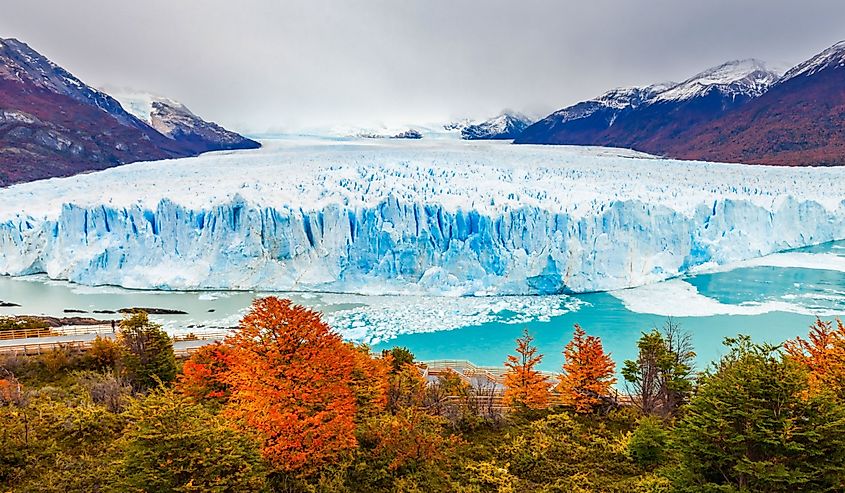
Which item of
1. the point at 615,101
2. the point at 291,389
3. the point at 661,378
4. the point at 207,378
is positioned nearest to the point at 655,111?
the point at 615,101

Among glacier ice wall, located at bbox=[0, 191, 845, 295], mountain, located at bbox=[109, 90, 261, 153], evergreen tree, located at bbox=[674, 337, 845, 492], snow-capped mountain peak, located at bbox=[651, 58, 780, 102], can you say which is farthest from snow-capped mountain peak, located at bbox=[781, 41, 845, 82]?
evergreen tree, located at bbox=[674, 337, 845, 492]

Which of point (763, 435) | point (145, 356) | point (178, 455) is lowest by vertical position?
point (145, 356)

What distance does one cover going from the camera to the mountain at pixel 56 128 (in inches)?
1724

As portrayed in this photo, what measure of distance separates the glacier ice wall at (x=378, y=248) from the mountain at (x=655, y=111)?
42404 mm

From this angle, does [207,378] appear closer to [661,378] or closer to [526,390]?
[526,390]

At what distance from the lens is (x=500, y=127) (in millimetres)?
78625

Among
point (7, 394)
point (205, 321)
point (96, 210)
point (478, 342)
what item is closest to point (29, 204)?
point (96, 210)

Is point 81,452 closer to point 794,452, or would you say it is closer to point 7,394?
point 7,394

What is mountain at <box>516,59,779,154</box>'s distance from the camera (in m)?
62.1

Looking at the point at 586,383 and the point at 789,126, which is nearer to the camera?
the point at 586,383

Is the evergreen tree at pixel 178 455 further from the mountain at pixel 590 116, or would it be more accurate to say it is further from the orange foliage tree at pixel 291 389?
the mountain at pixel 590 116

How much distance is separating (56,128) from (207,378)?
5287 centimetres

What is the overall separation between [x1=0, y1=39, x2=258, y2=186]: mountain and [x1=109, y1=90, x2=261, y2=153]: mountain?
4.85ft

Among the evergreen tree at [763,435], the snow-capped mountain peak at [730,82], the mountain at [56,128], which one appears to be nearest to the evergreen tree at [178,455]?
the evergreen tree at [763,435]
